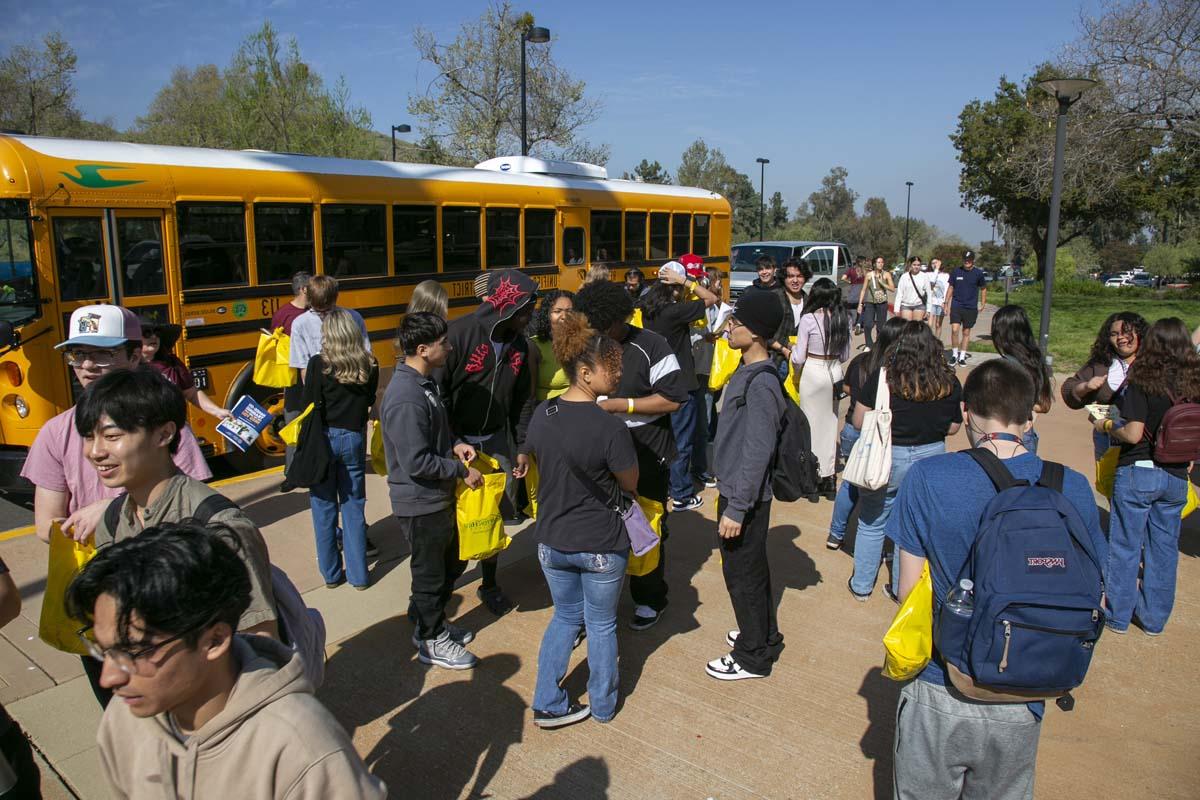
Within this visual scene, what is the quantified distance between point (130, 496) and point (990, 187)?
40610 millimetres

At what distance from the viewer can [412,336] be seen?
3.98m

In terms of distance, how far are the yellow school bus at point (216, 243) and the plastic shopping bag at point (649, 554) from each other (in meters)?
4.92

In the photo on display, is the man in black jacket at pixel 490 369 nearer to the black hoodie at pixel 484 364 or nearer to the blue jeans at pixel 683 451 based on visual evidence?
the black hoodie at pixel 484 364

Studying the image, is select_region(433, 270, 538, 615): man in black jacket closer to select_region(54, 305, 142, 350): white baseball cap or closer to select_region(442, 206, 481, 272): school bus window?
select_region(54, 305, 142, 350): white baseball cap

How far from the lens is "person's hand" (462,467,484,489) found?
13.5 feet

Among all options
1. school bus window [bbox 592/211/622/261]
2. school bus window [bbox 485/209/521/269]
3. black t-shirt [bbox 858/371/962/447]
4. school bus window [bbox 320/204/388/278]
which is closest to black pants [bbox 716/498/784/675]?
black t-shirt [bbox 858/371/962/447]

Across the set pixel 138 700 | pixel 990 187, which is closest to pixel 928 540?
pixel 138 700

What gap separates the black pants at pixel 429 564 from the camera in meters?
4.07

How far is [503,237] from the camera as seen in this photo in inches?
435

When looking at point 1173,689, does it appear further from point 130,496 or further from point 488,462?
point 130,496

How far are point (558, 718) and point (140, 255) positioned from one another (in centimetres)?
573

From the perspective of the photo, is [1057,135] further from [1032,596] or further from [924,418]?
[1032,596]

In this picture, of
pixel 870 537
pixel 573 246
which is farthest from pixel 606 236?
pixel 870 537

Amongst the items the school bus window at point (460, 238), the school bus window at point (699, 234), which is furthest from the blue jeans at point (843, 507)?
the school bus window at point (699, 234)
